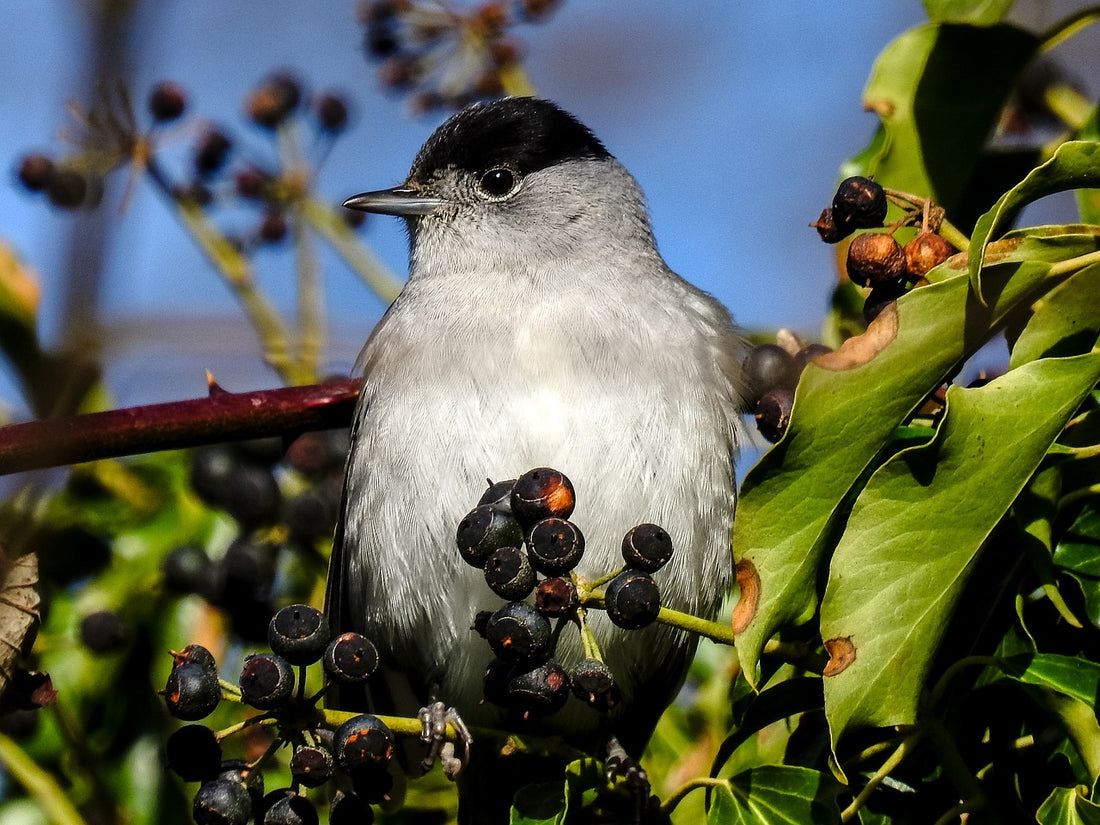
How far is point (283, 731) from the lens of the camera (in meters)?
1.57

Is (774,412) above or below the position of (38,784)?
above

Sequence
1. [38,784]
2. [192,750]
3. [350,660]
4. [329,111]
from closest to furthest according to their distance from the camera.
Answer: [192,750], [350,660], [38,784], [329,111]

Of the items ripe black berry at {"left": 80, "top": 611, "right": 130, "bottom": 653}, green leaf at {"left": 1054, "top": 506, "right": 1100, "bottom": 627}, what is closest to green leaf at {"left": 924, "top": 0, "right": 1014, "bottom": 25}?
green leaf at {"left": 1054, "top": 506, "right": 1100, "bottom": 627}

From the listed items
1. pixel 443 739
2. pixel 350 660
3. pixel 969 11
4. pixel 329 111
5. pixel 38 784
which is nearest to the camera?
pixel 350 660

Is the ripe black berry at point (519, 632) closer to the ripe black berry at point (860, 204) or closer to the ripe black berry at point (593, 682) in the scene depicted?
the ripe black berry at point (593, 682)

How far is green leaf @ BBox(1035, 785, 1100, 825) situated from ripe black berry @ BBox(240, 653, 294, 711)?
0.94 m

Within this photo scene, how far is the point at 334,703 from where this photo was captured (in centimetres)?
280

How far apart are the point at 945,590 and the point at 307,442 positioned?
5.56 feet

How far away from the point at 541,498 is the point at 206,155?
1827 mm

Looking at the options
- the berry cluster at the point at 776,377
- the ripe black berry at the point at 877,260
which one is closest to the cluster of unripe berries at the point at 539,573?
the berry cluster at the point at 776,377

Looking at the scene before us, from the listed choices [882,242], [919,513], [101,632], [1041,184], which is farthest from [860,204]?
[101,632]

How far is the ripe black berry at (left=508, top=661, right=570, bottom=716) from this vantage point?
175cm

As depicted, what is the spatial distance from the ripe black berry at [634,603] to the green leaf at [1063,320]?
0.56 meters

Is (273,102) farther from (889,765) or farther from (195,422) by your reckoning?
(889,765)
